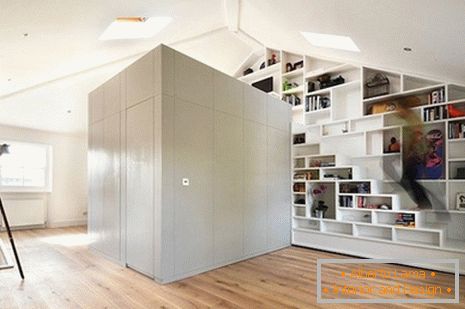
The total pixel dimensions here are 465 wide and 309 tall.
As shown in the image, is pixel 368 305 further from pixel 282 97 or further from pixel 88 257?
pixel 282 97

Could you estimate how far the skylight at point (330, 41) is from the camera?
4.50m

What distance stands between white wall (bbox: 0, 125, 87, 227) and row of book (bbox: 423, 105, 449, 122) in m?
8.30

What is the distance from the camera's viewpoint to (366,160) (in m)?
5.26

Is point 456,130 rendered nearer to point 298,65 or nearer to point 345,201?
point 345,201

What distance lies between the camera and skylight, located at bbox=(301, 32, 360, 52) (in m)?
4.50

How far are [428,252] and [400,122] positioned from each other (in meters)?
→ 2.06

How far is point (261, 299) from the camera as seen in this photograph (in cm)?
302

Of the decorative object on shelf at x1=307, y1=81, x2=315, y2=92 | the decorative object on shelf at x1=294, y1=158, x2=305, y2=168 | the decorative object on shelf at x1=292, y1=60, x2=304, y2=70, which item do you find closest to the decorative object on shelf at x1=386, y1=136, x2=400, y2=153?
the decorative object on shelf at x1=294, y1=158, x2=305, y2=168

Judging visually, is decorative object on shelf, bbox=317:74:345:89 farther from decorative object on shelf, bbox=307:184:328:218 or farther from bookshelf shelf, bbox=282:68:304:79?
decorative object on shelf, bbox=307:184:328:218

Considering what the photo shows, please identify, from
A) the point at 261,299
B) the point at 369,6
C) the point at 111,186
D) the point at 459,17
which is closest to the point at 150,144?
the point at 111,186

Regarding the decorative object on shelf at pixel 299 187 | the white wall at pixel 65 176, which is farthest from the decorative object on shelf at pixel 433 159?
the white wall at pixel 65 176

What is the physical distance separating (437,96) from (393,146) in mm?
956

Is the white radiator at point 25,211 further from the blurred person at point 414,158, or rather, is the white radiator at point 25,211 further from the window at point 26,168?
the blurred person at point 414,158

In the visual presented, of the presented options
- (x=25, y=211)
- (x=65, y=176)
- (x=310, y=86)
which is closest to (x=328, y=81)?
(x=310, y=86)
